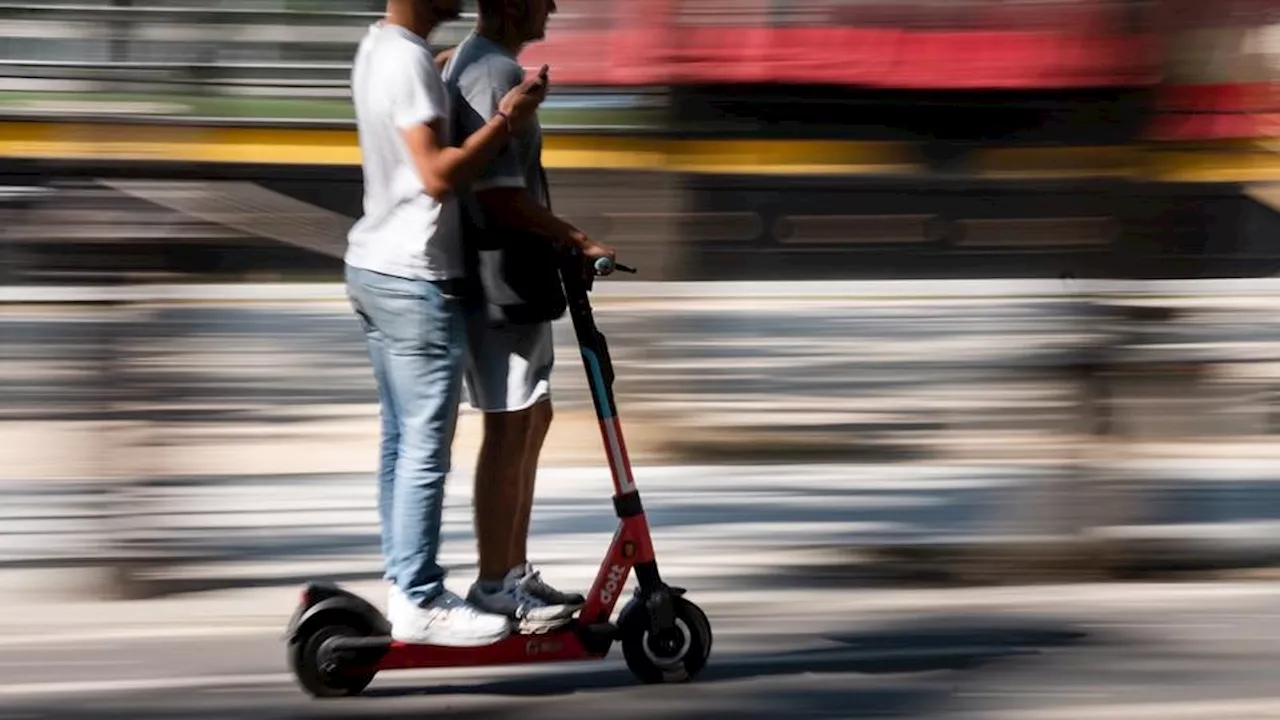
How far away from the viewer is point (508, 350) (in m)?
4.05

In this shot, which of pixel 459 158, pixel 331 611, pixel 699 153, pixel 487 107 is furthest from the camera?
pixel 699 153

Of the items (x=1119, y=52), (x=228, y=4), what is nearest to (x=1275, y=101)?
(x=1119, y=52)

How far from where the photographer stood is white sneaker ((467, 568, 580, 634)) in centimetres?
408

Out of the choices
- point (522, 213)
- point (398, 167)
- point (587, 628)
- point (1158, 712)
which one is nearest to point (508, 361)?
point (522, 213)

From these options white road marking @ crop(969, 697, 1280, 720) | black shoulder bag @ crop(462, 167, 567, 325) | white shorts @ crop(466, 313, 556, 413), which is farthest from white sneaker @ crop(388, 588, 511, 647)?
white road marking @ crop(969, 697, 1280, 720)

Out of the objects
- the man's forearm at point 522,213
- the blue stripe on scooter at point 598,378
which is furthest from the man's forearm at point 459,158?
the blue stripe on scooter at point 598,378

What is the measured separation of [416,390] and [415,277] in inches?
9.4

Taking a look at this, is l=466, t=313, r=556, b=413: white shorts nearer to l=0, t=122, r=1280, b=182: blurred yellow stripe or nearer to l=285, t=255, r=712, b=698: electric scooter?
l=285, t=255, r=712, b=698: electric scooter

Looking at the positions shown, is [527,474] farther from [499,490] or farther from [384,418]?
[384,418]

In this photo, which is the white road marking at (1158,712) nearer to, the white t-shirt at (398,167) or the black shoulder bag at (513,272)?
the black shoulder bag at (513,272)

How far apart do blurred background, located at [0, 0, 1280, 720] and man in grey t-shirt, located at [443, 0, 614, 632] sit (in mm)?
244

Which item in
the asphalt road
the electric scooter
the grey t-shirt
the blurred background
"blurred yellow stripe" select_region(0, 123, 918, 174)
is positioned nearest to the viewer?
the grey t-shirt

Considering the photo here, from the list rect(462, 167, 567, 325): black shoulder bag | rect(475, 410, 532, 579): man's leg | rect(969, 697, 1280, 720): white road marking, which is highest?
rect(462, 167, 567, 325): black shoulder bag

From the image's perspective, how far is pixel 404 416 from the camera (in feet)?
13.1
